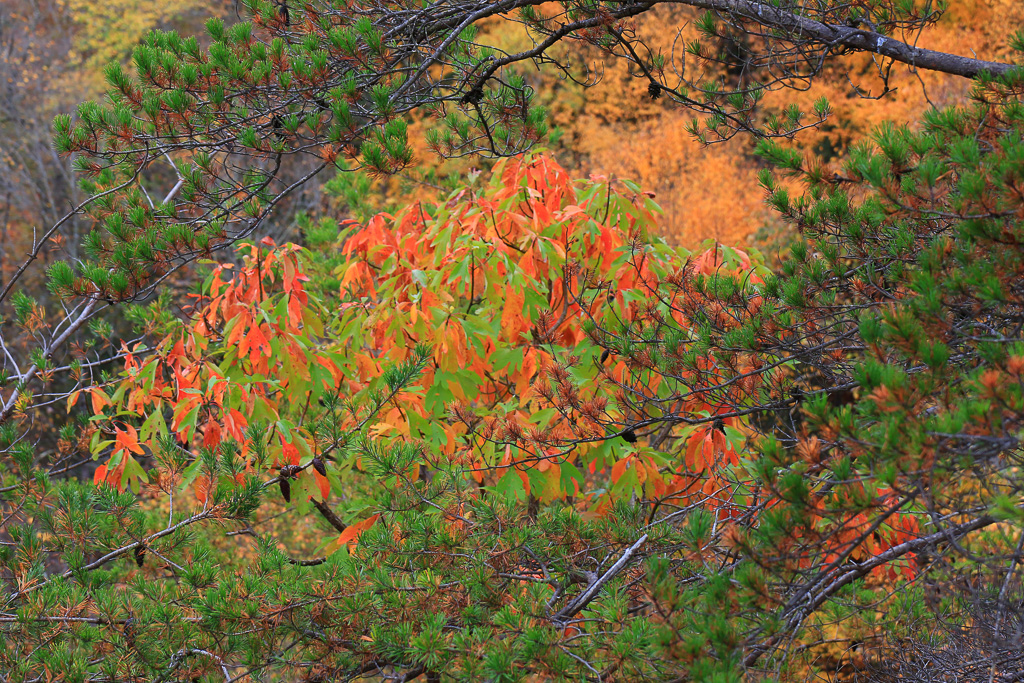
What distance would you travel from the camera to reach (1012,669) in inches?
71.2

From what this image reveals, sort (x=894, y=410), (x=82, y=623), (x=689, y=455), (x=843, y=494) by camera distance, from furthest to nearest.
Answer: (x=689, y=455) < (x=82, y=623) < (x=843, y=494) < (x=894, y=410)

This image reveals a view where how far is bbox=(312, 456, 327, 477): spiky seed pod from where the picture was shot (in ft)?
7.52

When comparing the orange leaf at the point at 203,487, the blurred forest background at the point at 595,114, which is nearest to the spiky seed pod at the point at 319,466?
the orange leaf at the point at 203,487

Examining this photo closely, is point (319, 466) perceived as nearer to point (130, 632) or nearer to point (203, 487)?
point (203, 487)

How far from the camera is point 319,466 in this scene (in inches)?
92.1

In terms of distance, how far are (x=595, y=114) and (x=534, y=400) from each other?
10159 mm

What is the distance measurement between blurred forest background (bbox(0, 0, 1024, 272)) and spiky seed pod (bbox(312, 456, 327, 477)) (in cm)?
565

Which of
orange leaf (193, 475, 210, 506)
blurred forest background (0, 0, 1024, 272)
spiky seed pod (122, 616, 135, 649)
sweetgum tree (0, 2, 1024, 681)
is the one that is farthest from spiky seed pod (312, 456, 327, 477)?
blurred forest background (0, 0, 1024, 272)

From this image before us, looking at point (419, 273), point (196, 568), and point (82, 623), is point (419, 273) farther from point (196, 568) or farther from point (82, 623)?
point (82, 623)

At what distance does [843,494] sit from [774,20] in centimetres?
166

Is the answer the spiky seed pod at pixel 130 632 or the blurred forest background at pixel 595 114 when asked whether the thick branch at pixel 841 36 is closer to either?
the spiky seed pod at pixel 130 632

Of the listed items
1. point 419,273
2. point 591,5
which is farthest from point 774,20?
point 419,273

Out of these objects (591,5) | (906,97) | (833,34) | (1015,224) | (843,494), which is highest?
(591,5)

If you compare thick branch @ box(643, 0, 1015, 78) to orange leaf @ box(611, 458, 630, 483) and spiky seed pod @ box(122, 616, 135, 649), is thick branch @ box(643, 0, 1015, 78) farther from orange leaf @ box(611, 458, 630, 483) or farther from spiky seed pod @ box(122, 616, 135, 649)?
spiky seed pod @ box(122, 616, 135, 649)
